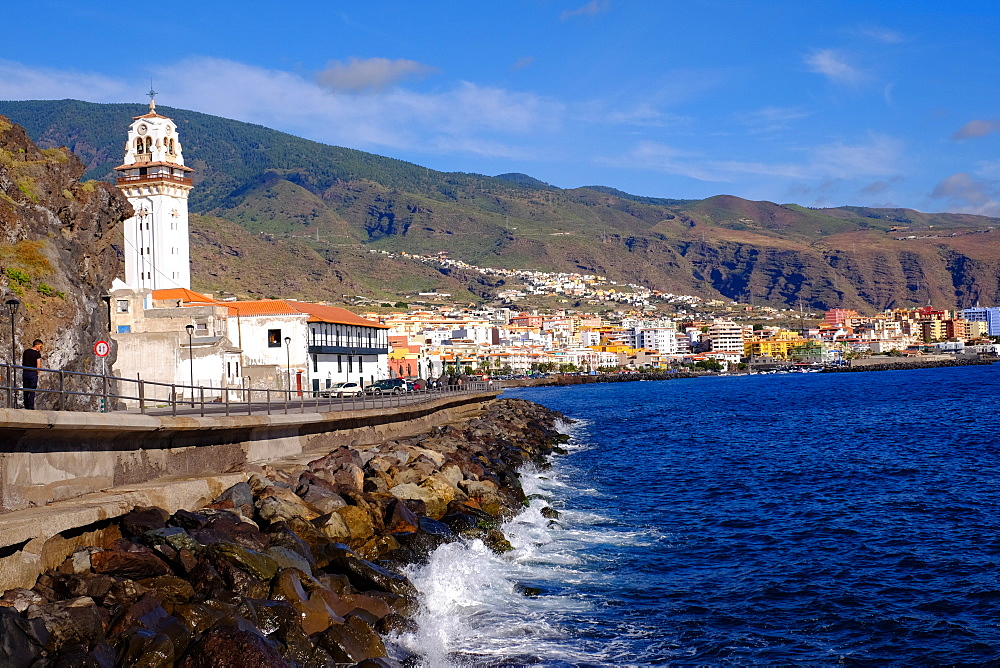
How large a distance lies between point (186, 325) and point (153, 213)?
117 ft

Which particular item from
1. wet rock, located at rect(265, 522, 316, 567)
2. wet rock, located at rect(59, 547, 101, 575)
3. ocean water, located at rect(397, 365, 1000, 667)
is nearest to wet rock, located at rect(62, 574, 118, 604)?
wet rock, located at rect(59, 547, 101, 575)

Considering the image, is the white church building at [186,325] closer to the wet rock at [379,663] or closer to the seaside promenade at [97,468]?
the seaside promenade at [97,468]

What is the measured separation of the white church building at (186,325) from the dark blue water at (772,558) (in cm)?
1095

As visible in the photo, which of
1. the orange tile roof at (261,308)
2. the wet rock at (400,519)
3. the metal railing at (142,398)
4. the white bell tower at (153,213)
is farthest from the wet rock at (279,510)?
the white bell tower at (153,213)

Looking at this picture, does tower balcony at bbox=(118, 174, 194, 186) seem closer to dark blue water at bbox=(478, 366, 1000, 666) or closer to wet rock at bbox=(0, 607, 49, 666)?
dark blue water at bbox=(478, 366, 1000, 666)

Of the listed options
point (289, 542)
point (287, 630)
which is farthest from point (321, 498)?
point (287, 630)

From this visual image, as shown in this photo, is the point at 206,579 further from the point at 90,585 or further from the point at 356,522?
the point at 356,522

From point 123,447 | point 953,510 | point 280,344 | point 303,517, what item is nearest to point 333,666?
point 303,517

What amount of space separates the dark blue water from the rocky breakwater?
1.92 metres

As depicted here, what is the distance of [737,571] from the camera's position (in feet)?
61.2

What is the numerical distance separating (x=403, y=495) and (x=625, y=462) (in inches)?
814

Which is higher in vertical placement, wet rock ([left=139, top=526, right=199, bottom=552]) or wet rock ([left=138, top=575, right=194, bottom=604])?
wet rock ([left=139, top=526, right=199, bottom=552])

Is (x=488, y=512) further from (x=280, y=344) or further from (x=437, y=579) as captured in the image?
(x=280, y=344)

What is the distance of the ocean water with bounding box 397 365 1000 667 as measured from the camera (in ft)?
45.0
